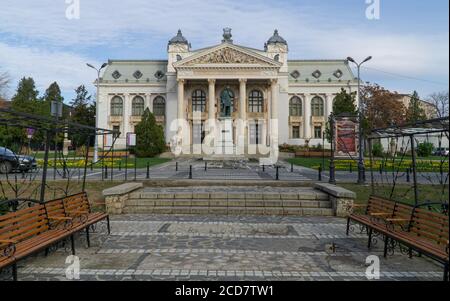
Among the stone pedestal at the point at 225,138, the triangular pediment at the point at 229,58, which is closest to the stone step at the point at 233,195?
the stone pedestal at the point at 225,138

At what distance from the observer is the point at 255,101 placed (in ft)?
218

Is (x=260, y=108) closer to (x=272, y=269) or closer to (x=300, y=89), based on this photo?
(x=300, y=89)

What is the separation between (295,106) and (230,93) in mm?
14862

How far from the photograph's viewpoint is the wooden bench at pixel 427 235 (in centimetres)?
531

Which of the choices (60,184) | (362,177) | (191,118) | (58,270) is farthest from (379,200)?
(191,118)

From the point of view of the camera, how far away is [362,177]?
17.8 metres

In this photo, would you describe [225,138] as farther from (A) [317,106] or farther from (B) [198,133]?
(A) [317,106]

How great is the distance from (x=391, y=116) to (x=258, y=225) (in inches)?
2331

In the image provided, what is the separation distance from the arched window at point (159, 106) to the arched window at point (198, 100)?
23.3 feet

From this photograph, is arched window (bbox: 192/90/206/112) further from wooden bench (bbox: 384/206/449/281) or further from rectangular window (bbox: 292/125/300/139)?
wooden bench (bbox: 384/206/449/281)

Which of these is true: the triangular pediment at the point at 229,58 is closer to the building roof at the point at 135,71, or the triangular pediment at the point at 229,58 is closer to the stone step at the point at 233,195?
the building roof at the point at 135,71

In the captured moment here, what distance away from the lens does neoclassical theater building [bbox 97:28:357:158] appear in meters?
60.1

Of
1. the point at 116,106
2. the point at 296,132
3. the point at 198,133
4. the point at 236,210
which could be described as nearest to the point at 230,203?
the point at 236,210

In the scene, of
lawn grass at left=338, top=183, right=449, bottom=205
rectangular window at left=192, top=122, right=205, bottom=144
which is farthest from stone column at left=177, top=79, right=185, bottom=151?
lawn grass at left=338, top=183, right=449, bottom=205
